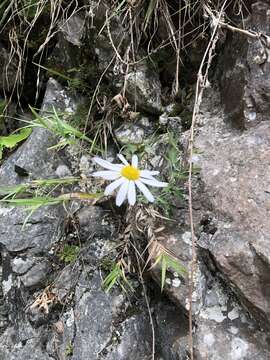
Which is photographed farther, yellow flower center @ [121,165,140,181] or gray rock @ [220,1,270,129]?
gray rock @ [220,1,270,129]

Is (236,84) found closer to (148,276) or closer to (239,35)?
(239,35)

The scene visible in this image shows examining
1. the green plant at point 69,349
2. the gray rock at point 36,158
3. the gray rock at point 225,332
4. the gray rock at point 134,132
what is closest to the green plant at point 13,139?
the gray rock at point 36,158

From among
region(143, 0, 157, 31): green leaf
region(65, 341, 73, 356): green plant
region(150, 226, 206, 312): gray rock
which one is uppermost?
region(143, 0, 157, 31): green leaf

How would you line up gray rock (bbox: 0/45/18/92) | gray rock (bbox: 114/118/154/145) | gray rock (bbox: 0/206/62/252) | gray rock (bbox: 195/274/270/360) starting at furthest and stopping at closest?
gray rock (bbox: 0/45/18/92)
gray rock (bbox: 114/118/154/145)
gray rock (bbox: 0/206/62/252)
gray rock (bbox: 195/274/270/360)

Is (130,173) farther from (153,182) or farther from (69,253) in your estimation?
(69,253)

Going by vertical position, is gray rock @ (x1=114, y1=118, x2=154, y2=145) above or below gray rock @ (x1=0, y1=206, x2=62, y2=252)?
above

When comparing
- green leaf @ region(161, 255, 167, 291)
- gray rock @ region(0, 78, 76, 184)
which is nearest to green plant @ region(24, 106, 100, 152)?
gray rock @ region(0, 78, 76, 184)

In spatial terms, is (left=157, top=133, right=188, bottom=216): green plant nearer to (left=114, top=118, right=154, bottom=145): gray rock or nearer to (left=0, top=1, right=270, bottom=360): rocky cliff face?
(left=0, top=1, right=270, bottom=360): rocky cliff face

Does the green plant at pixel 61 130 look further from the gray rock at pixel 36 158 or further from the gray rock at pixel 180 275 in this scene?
the gray rock at pixel 180 275
